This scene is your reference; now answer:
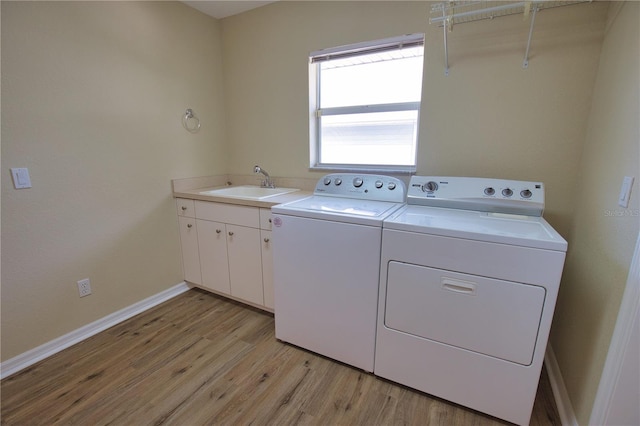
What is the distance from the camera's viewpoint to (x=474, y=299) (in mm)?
1264

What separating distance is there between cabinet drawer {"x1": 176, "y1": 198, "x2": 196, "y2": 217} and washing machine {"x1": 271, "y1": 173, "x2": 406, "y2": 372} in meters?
0.99

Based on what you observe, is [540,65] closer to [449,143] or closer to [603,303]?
[449,143]

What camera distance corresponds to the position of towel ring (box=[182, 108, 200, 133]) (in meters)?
2.44

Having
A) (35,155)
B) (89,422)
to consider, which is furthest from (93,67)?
(89,422)

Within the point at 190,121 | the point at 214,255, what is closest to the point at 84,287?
the point at 214,255

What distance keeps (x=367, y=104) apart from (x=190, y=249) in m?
1.89

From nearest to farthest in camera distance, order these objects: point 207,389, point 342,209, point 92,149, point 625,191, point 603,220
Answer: point 625,191, point 603,220, point 207,389, point 342,209, point 92,149

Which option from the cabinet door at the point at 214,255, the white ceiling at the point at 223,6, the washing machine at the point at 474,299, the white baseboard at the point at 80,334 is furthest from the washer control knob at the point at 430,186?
the white baseboard at the point at 80,334

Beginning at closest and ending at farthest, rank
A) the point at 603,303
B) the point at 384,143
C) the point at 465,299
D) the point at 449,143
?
the point at 603,303 → the point at 465,299 → the point at 449,143 → the point at 384,143

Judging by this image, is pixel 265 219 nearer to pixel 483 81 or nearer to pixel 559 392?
pixel 483 81

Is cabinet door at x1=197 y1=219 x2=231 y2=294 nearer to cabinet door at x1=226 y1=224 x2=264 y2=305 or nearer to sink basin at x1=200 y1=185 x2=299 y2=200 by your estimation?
cabinet door at x1=226 y1=224 x2=264 y2=305

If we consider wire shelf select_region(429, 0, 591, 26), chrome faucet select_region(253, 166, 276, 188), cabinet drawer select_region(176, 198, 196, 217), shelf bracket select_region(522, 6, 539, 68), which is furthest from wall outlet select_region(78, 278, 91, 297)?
shelf bracket select_region(522, 6, 539, 68)

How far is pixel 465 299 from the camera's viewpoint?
128cm

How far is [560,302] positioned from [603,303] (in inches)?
24.2
